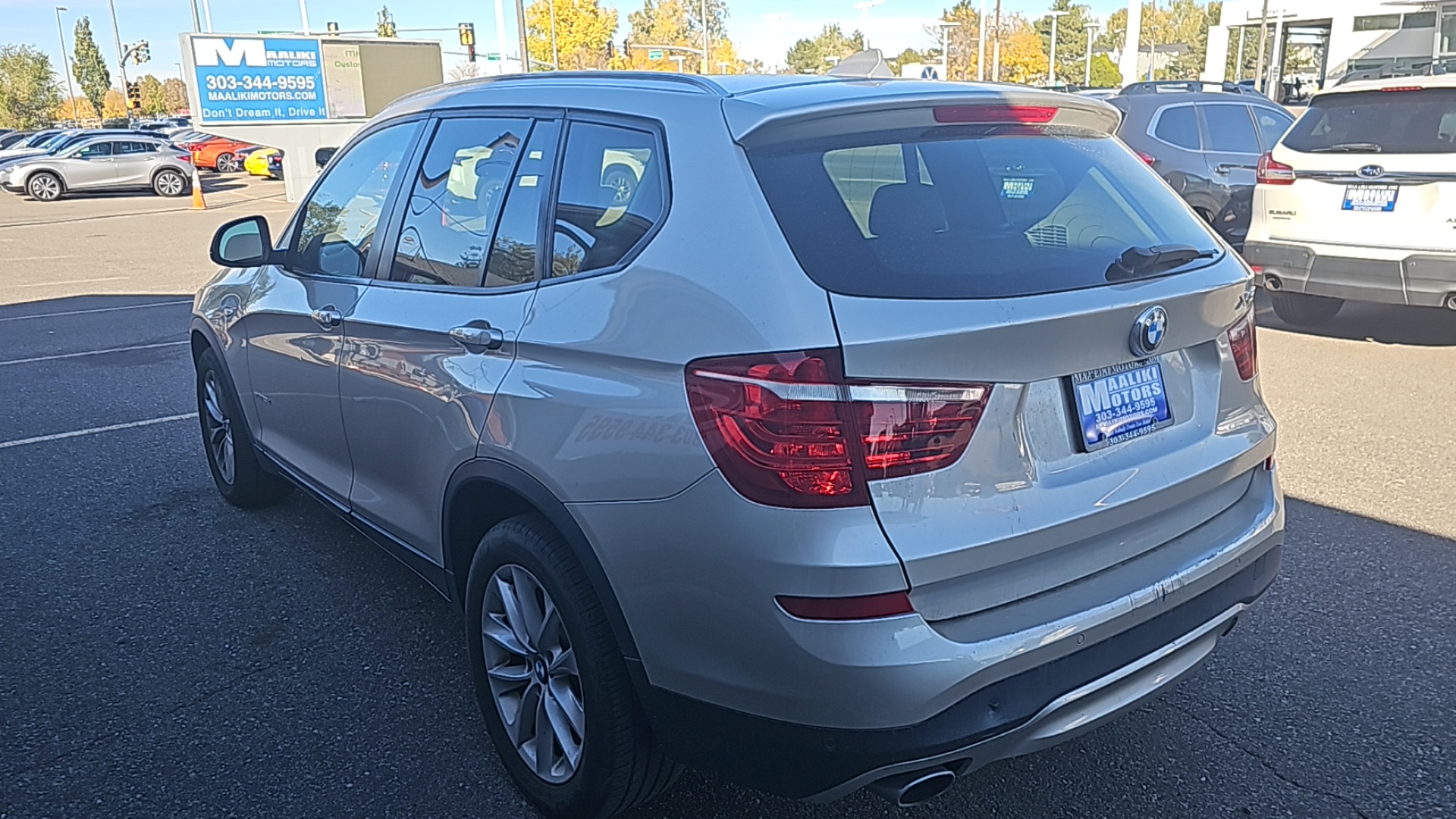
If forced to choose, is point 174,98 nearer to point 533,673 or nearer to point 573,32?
point 573,32

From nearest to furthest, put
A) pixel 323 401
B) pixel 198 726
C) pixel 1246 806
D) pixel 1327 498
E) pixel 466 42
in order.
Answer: pixel 1246 806
pixel 198 726
pixel 323 401
pixel 1327 498
pixel 466 42

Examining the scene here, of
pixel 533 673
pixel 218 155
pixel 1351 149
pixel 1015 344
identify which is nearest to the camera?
pixel 1015 344

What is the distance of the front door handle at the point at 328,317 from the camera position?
3556mm

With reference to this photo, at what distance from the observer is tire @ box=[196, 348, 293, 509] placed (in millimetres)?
4789

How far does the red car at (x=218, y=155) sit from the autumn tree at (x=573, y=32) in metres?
24.9

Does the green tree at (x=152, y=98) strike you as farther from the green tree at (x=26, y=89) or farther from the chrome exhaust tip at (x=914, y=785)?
the chrome exhaust tip at (x=914, y=785)

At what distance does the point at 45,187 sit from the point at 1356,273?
96.3ft

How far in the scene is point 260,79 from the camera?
2766 cm

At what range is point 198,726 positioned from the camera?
3.30m

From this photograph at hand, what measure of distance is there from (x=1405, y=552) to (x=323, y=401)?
401 cm

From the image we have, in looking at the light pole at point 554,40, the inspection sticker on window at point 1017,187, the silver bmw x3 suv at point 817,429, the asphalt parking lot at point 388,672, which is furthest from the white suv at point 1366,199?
the light pole at point 554,40

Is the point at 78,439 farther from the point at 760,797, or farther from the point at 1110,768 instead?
the point at 1110,768

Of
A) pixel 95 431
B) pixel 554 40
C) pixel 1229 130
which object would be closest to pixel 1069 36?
pixel 554 40

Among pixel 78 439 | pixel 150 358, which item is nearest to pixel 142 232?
pixel 150 358
